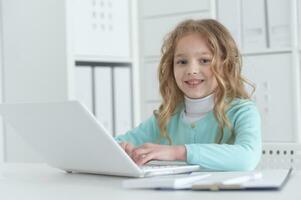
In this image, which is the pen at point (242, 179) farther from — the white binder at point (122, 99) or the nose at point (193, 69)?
the white binder at point (122, 99)

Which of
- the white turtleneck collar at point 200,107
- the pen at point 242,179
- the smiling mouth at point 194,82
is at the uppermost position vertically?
the smiling mouth at point 194,82

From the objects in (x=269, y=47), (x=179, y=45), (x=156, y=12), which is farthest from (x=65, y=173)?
(x=156, y=12)

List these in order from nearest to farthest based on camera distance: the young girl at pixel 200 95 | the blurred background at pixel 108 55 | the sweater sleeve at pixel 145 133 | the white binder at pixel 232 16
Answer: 1. the young girl at pixel 200 95
2. the sweater sleeve at pixel 145 133
3. the blurred background at pixel 108 55
4. the white binder at pixel 232 16

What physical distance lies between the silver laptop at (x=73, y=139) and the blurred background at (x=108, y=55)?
1350mm

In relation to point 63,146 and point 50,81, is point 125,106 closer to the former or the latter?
point 50,81

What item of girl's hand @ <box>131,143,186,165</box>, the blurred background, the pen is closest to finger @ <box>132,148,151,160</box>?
girl's hand @ <box>131,143,186,165</box>

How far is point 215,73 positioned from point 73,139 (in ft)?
2.12

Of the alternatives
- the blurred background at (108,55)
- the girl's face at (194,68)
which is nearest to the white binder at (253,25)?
the blurred background at (108,55)

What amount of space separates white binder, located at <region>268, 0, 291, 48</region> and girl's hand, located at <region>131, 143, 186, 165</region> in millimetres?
1465

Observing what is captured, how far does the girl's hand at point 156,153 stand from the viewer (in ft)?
3.57

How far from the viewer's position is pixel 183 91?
1.62 meters

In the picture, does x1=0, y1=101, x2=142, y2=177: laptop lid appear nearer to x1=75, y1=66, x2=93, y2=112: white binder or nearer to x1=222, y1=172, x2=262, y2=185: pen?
x1=222, y1=172, x2=262, y2=185: pen

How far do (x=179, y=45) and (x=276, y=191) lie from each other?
0.88 m

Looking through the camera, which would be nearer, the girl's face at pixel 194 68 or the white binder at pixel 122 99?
the girl's face at pixel 194 68
